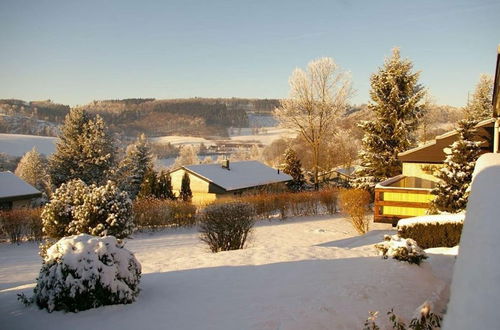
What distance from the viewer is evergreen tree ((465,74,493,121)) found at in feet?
114

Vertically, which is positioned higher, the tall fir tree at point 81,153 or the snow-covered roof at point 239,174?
the tall fir tree at point 81,153

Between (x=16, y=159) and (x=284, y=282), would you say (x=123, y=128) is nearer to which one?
(x=16, y=159)

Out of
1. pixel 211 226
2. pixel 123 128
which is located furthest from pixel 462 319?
pixel 123 128

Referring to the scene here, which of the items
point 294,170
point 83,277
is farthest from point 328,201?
point 83,277

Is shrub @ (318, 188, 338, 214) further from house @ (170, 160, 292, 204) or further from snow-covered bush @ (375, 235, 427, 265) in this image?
snow-covered bush @ (375, 235, 427, 265)

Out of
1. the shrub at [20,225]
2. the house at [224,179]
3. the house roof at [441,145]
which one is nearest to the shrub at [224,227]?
the shrub at [20,225]

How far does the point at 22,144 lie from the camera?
102500 millimetres

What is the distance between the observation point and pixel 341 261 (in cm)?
830

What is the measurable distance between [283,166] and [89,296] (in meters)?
35.7

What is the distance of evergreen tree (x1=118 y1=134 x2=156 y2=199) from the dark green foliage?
2561cm

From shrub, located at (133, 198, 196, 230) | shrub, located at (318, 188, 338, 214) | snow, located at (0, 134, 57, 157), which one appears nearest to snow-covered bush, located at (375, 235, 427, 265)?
shrub, located at (133, 198, 196, 230)

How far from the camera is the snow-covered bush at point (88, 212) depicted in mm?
11078

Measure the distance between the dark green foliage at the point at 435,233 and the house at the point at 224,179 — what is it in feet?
61.6

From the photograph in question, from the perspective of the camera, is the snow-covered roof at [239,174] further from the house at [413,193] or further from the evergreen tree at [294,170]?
the house at [413,193]
